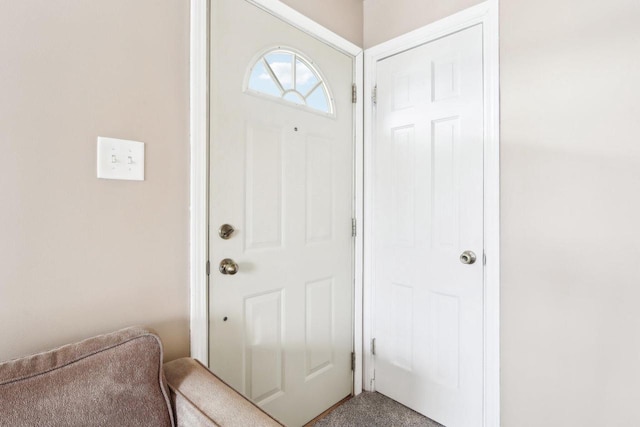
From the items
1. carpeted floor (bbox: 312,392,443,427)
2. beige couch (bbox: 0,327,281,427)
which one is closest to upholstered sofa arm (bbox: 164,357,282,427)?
beige couch (bbox: 0,327,281,427)

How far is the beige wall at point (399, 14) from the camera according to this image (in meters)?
1.62

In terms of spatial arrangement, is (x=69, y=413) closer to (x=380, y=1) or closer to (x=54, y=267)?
(x=54, y=267)

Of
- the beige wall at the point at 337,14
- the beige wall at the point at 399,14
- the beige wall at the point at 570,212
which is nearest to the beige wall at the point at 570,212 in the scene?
the beige wall at the point at 570,212

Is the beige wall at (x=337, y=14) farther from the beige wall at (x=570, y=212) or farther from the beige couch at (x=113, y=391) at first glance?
the beige couch at (x=113, y=391)

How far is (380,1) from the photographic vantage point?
1885mm

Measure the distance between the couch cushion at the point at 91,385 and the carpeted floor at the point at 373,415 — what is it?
1.13m

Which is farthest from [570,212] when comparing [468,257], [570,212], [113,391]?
[113,391]

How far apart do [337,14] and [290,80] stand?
22.5 inches

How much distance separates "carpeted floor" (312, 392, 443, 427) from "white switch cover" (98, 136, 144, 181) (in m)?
1.53

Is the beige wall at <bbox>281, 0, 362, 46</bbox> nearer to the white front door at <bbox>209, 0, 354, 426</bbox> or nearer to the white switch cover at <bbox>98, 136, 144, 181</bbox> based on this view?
the white front door at <bbox>209, 0, 354, 426</bbox>

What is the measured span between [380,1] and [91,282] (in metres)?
2.03

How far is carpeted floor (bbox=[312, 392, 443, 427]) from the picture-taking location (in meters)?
1.68

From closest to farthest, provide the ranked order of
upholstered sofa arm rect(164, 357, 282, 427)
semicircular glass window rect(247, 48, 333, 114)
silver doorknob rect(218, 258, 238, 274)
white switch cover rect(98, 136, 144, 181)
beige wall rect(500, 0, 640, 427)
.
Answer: upholstered sofa arm rect(164, 357, 282, 427) < white switch cover rect(98, 136, 144, 181) < beige wall rect(500, 0, 640, 427) < silver doorknob rect(218, 258, 238, 274) < semicircular glass window rect(247, 48, 333, 114)

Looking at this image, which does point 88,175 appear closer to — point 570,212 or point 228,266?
point 228,266
